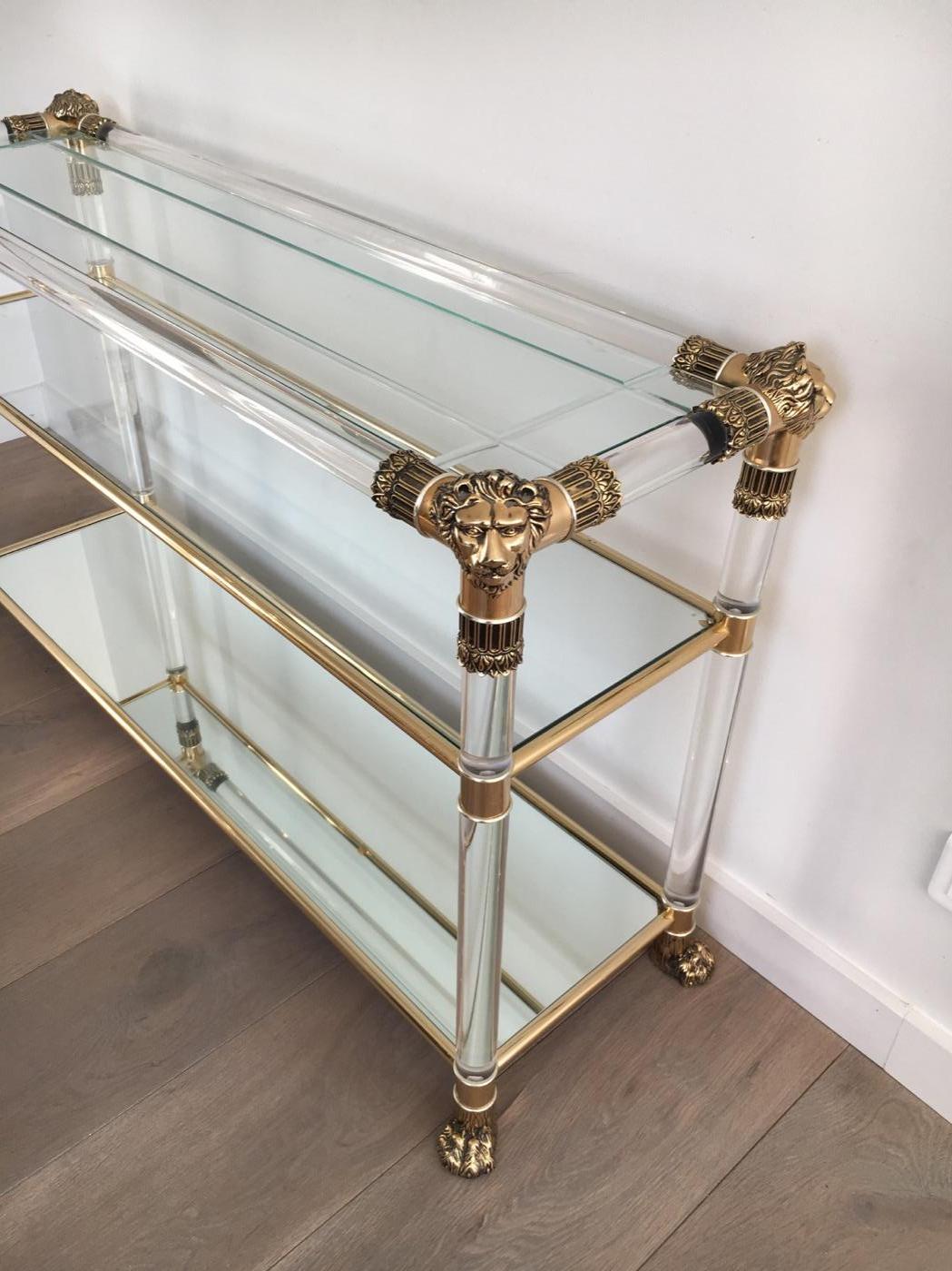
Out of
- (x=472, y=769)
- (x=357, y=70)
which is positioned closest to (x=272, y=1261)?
(x=472, y=769)

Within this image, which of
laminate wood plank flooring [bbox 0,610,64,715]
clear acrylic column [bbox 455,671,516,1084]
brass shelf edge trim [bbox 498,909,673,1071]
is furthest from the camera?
laminate wood plank flooring [bbox 0,610,64,715]

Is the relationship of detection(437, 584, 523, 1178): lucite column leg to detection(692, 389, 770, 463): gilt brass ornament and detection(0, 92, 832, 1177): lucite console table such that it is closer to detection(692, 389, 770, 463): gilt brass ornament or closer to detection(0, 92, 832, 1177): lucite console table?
detection(0, 92, 832, 1177): lucite console table

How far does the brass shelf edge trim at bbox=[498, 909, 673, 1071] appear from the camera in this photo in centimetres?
98

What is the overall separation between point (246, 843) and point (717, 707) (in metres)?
0.52

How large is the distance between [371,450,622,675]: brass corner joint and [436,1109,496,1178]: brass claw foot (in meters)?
0.48

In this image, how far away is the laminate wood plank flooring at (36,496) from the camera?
1699mm

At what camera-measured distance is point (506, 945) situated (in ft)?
3.62

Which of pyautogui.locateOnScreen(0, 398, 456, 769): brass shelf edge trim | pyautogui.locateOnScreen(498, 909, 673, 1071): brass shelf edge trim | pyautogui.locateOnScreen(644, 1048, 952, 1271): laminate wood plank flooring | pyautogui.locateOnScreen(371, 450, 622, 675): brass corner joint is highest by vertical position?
pyautogui.locateOnScreen(371, 450, 622, 675): brass corner joint

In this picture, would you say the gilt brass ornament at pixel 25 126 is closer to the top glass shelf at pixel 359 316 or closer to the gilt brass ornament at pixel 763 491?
the top glass shelf at pixel 359 316

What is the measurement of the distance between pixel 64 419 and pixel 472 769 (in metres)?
0.84

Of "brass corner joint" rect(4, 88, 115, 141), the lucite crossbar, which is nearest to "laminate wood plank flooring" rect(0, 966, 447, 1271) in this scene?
the lucite crossbar

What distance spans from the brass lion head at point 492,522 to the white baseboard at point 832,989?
61 cm

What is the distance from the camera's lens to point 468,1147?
972 mm

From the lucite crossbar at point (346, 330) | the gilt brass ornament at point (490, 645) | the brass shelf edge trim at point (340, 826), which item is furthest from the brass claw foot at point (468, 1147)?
the lucite crossbar at point (346, 330)
